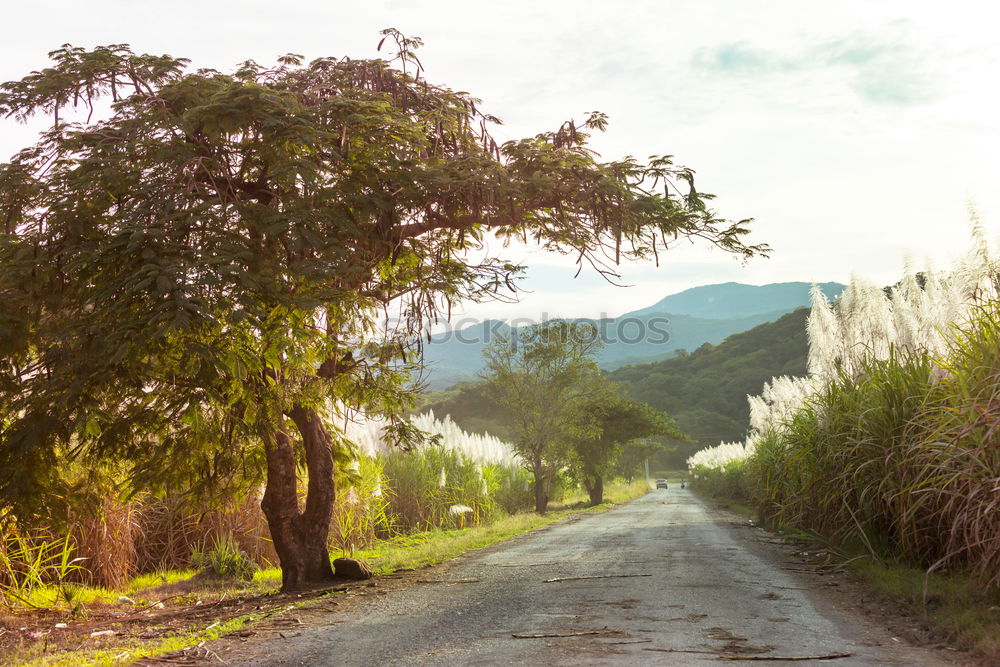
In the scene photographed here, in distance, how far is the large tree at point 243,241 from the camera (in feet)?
18.0

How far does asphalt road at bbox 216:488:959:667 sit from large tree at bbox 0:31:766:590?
197cm

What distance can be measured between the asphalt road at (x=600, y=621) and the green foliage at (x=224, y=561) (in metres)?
2.39

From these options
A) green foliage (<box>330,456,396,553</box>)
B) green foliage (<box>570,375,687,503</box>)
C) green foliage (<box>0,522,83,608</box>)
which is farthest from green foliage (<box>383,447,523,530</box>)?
green foliage (<box>570,375,687,503</box>)

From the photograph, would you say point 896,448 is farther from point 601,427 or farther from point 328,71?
point 601,427

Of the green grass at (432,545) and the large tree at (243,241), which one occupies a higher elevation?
the large tree at (243,241)

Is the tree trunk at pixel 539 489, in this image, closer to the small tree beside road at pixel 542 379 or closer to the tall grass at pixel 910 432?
the small tree beside road at pixel 542 379

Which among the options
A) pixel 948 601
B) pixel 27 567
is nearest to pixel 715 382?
pixel 948 601

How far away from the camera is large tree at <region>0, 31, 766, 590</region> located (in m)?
5.50

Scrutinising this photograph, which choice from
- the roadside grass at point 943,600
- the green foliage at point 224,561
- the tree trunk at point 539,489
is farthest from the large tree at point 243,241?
the tree trunk at point 539,489

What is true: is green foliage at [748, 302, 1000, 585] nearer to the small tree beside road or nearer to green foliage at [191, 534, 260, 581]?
green foliage at [191, 534, 260, 581]

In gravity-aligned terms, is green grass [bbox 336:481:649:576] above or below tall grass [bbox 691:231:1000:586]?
below

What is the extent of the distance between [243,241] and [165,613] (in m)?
3.77

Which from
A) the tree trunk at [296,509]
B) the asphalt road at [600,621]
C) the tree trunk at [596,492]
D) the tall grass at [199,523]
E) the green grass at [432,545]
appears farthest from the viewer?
the tree trunk at [596,492]

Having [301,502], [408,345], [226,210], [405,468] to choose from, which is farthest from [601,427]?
[226,210]
